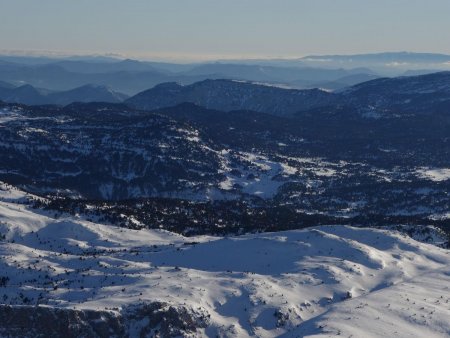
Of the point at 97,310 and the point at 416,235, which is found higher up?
the point at 97,310

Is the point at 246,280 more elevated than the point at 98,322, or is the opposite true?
the point at 98,322

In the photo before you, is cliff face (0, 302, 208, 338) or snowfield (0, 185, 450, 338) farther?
snowfield (0, 185, 450, 338)

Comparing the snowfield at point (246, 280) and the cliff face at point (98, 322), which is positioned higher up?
the cliff face at point (98, 322)

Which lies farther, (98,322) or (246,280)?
(246,280)

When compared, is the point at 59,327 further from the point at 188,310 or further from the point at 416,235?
the point at 416,235

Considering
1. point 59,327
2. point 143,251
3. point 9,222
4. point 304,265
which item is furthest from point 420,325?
point 9,222

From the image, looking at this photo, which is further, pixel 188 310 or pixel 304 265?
pixel 304 265

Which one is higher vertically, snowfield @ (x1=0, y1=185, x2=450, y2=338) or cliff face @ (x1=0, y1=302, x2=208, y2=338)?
cliff face @ (x1=0, y1=302, x2=208, y2=338)

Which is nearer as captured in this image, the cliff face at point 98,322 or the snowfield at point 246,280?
the cliff face at point 98,322
